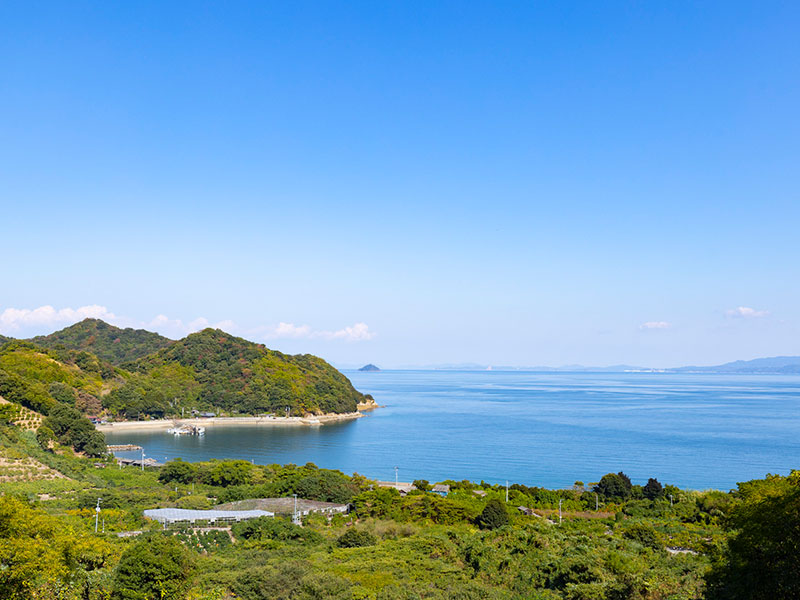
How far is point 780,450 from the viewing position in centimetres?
5184

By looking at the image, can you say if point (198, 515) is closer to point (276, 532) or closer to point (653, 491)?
point (276, 532)

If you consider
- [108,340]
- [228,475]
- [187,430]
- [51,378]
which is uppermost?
[108,340]

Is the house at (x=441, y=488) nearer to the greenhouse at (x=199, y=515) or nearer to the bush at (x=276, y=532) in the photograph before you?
the greenhouse at (x=199, y=515)

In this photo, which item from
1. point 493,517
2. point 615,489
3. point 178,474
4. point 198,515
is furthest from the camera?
point 178,474

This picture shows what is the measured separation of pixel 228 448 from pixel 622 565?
47700 mm

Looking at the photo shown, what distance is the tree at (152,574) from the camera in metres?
12.0

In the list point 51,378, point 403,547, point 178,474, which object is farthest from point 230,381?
point 403,547

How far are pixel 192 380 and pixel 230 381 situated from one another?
5.93 meters

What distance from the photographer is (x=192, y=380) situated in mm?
85938

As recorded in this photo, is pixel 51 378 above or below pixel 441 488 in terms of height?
above

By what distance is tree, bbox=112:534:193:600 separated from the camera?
12.0m

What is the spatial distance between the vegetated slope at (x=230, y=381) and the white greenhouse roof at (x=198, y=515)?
54460mm

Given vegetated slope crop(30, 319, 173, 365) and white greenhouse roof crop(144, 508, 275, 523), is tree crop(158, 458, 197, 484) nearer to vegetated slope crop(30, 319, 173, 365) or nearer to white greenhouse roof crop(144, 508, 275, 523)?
white greenhouse roof crop(144, 508, 275, 523)

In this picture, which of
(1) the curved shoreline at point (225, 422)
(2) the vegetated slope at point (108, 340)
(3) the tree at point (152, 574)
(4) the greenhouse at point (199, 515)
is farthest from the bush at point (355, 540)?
(2) the vegetated slope at point (108, 340)
